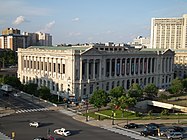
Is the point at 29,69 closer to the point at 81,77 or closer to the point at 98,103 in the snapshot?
the point at 81,77

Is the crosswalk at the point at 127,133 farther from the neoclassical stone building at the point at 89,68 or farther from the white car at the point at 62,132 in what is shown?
the neoclassical stone building at the point at 89,68

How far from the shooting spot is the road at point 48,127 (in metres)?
54.5

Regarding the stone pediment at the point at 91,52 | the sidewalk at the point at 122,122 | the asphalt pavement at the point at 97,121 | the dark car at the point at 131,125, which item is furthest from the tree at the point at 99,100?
the stone pediment at the point at 91,52

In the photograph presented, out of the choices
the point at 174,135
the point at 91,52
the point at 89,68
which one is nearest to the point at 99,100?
the point at 174,135

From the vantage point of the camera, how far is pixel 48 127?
61.3 metres

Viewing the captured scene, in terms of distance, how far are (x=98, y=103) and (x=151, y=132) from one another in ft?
71.0

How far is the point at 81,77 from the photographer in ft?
317

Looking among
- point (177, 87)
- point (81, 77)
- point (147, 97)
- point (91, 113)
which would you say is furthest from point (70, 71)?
point (177, 87)

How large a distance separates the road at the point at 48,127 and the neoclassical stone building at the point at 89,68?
2340cm

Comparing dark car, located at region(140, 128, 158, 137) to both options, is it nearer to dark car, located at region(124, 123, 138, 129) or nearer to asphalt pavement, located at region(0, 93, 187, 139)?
dark car, located at region(124, 123, 138, 129)

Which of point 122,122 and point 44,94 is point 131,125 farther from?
point 44,94

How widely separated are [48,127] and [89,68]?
138 feet

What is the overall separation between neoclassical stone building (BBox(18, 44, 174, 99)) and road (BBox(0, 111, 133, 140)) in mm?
23399

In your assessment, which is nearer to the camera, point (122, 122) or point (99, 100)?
point (122, 122)
